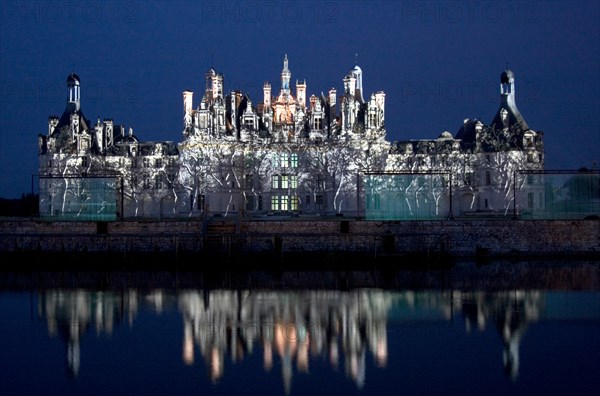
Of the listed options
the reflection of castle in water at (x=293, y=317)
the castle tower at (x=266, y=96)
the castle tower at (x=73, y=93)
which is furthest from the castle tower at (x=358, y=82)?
the reflection of castle in water at (x=293, y=317)

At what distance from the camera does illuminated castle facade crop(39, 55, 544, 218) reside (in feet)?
219

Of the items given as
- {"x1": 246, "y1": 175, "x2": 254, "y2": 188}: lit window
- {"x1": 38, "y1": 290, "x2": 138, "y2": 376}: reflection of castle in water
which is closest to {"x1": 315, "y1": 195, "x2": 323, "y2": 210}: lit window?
{"x1": 246, "y1": 175, "x2": 254, "y2": 188}: lit window

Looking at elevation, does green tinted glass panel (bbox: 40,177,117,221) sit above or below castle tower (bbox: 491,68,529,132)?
below

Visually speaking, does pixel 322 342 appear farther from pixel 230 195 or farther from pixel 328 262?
pixel 230 195

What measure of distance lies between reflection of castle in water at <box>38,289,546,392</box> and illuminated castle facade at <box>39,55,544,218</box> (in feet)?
109

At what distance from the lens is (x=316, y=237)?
4088 cm

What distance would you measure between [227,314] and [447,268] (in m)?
14.0

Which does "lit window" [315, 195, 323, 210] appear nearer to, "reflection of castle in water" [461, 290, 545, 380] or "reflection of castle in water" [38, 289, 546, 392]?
"reflection of castle in water" [38, 289, 546, 392]

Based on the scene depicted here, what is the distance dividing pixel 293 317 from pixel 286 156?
45167mm

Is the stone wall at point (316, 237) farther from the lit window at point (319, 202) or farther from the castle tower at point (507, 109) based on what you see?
the castle tower at point (507, 109)

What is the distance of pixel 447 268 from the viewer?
38.3 metres

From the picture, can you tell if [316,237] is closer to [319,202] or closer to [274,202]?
[319,202]

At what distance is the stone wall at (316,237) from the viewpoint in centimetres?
4056

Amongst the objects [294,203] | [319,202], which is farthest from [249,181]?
[319,202]
